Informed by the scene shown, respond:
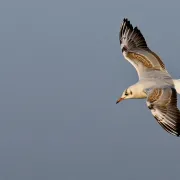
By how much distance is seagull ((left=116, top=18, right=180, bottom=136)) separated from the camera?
64.9 ft

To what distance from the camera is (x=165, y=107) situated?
791 inches

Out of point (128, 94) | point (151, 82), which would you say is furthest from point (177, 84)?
point (128, 94)

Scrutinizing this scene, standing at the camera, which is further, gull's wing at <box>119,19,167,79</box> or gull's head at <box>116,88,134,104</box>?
gull's wing at <box>119,19,167,79</box>

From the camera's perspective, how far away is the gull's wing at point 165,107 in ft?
63.6

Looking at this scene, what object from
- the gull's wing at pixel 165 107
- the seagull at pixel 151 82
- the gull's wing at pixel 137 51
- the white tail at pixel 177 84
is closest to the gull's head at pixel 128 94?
the seagull at pixel 151 82

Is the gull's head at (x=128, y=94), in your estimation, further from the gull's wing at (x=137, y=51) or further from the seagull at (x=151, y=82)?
the gull's wing at (x=137, y=51)

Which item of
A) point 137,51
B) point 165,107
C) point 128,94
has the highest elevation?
point 137,51

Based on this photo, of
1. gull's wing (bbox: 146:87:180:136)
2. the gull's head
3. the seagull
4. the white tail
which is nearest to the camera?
gull's wing (bbox: 146:87:180:136)

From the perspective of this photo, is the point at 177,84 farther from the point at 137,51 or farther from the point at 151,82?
the point at 137,51

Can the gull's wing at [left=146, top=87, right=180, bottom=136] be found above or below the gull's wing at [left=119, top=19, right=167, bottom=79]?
below

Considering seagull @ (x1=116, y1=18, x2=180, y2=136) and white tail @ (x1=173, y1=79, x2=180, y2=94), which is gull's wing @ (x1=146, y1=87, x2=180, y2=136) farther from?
white tail @ (x1=173, y1=79, x2=180, y2=94)

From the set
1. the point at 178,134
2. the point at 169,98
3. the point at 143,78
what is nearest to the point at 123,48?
the point at 143,78

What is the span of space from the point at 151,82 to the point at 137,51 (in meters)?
2.91

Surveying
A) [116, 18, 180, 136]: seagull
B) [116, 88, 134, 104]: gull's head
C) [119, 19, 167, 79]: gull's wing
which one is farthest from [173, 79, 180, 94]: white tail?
[116, 88, 134, 104]: gull's head
